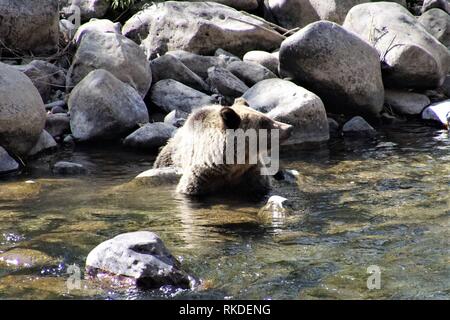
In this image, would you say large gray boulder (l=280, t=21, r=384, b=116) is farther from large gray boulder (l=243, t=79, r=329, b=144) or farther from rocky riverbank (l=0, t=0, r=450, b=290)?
large gray boulder (l=243, t=79, r=329, b=144)

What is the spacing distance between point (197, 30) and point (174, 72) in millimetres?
1402

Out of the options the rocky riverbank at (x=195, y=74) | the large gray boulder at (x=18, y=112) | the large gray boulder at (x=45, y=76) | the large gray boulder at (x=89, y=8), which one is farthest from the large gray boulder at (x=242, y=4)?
the large gray boulder at (x=18, y=112)

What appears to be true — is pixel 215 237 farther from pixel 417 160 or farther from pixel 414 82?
pixel 414 82

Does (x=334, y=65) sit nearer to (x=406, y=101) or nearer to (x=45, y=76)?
(x=406, y=101)

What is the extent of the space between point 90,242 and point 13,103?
394 cm

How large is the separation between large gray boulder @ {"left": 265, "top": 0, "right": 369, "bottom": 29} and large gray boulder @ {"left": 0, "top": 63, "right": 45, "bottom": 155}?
A: 6.83 metres

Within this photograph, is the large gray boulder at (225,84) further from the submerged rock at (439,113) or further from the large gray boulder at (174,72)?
the submerged rock at (439,113)

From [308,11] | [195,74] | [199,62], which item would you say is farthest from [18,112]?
[308,11]

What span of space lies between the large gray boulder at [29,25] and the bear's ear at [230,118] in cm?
572

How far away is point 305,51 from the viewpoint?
1173 cm

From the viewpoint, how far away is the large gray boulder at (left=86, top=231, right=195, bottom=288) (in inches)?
199

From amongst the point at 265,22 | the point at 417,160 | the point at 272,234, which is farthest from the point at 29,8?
the point at 272,234

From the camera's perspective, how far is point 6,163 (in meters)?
9.23

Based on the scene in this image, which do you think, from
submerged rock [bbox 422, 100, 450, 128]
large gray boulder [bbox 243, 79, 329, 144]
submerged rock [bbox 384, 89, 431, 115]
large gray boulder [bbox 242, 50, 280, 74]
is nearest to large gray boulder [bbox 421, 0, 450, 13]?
submerged rock [bbox 384, 89, 431, 115]
